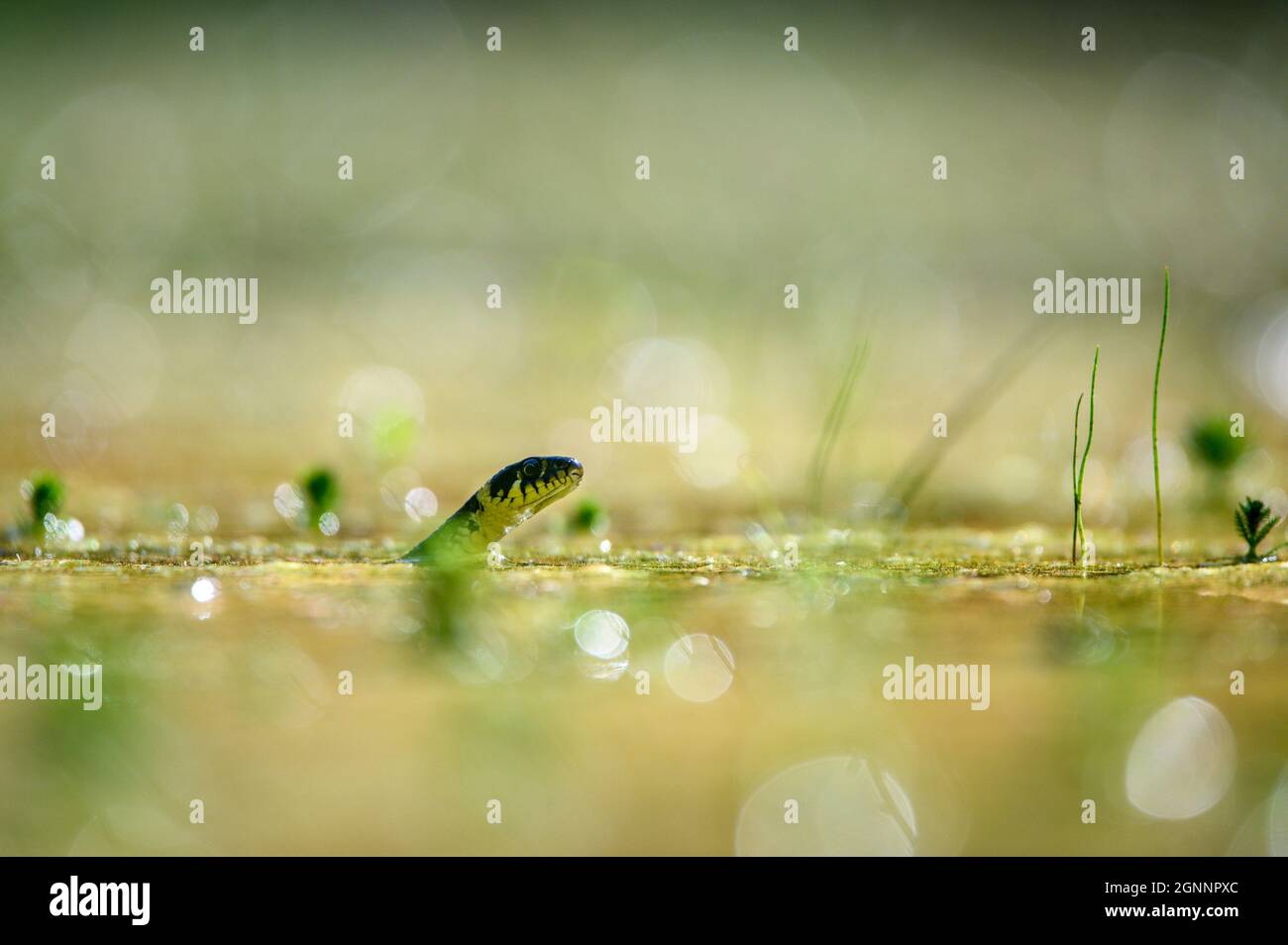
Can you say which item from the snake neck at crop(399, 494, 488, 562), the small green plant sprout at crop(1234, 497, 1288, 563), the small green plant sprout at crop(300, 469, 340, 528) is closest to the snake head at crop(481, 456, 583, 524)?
the snake neck at crop(399, 494, 488, 562)

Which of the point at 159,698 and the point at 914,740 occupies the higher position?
the point at 159,698

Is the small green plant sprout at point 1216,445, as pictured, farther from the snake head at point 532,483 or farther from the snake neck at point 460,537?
the snake neck at point 460,537

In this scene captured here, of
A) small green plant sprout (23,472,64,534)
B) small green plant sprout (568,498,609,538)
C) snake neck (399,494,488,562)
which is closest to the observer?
small green plant sprout (23,472,64,534)

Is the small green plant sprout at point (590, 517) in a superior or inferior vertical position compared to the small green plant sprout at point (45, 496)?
inferior

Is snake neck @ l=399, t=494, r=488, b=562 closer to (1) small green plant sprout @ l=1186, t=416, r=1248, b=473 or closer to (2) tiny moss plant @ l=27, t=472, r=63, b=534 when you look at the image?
(2) tiny moss plant @ l=27, t=472, r=63, b=534

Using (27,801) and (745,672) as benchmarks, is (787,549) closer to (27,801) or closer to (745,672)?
(745,672)

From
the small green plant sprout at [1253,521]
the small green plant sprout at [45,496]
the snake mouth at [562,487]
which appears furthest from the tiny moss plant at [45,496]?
the small green plant sprout at [1253,521]

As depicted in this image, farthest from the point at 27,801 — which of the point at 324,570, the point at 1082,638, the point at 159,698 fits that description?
the point at 1082,638
